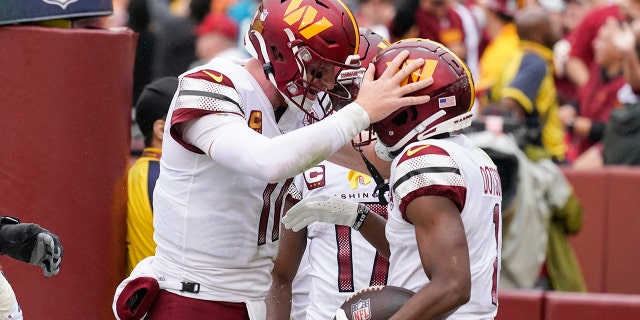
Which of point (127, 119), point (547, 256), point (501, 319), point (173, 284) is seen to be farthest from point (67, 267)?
point (547, 256)

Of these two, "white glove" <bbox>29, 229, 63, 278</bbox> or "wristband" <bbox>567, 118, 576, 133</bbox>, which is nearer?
"white glove" <bbox>29, 229, 63, 278</bbox>

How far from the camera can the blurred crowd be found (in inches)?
362

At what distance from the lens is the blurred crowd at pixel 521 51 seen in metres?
Answer: 9.20

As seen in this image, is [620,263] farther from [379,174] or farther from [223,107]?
[223,107]

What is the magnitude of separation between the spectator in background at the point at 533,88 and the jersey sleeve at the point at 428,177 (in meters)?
4.66

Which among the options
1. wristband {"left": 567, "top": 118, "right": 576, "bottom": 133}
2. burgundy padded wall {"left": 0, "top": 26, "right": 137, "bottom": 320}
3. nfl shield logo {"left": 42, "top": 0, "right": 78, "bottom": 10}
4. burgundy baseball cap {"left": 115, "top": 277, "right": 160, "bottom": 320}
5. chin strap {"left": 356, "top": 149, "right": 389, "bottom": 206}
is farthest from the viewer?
wristband {"left": 567, "top": 118, "right": 576, "bottom": 133}

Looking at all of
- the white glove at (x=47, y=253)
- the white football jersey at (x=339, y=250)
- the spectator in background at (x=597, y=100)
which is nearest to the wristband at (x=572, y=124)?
the spectator in background at (x=597, y=100)

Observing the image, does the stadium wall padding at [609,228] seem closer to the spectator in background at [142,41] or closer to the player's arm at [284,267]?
the spectator in background at [142,41]

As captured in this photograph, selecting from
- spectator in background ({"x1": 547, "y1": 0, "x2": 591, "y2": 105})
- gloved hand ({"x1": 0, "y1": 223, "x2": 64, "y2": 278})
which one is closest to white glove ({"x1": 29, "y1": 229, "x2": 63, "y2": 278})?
gloved hand ({"x1": 0, "y1": 223, "x2": 64, "y2": 278})

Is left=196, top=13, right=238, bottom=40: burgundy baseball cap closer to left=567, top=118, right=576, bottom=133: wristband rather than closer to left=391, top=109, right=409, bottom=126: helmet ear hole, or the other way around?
left=567, top=118, right=576, bottom=133: wristband

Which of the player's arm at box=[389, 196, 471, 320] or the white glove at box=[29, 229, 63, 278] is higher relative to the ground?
the player's arm at box=[389, 196, 471, 320]

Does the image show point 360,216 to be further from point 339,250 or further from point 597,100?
point 597,100

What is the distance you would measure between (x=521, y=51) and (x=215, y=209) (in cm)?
544

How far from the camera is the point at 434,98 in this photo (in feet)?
13.8
